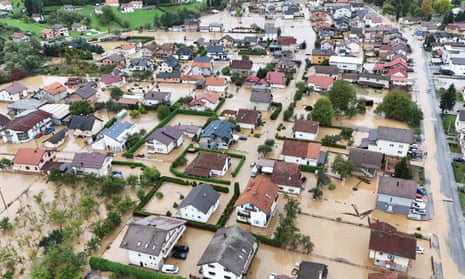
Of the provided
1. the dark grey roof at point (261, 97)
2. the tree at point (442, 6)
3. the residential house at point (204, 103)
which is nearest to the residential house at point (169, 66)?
the residential house at point (204, 103)

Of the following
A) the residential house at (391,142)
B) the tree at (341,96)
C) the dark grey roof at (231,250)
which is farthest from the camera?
the tree at (341,96)

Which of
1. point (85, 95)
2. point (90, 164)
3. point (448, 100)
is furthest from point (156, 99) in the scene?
point (448, 100)

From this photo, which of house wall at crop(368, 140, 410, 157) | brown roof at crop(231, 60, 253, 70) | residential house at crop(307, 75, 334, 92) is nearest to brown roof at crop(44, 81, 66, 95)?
brown roof at crop(231, 60, 253, 70)

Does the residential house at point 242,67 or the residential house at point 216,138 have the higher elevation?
the residential house at point 242,67

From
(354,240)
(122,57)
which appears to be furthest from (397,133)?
(122,57)

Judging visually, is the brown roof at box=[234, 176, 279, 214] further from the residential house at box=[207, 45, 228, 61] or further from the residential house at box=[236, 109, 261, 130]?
the residential house at box=[207, 45, 228, 61]

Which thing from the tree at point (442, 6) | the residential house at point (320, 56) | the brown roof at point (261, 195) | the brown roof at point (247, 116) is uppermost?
the tree at point (442, 6)

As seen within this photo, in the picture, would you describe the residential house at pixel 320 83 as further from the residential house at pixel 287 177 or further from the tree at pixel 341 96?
the residential house at pixel 287 177
